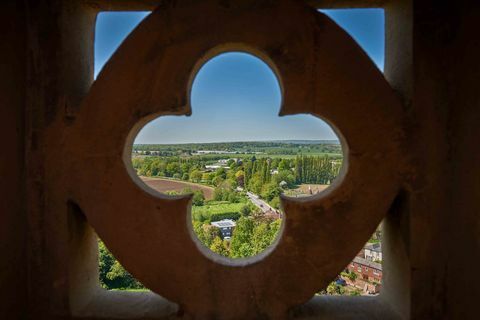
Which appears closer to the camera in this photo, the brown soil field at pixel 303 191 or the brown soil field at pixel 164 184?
the brown soil field at pixel 303 191

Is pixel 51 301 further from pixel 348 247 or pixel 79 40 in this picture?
pixel 348 247

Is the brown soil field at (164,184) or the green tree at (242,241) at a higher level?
the brown soil field at (164,184)

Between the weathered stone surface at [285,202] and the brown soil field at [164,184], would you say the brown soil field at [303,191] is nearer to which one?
the weathered stone surface at [285,202]

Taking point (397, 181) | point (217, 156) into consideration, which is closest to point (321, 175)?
point (397, 181)

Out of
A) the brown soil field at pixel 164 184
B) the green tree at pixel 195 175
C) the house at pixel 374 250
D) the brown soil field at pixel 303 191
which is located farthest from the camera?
the green tree at pixel 195 175

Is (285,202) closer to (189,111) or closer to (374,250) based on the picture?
(189,111)

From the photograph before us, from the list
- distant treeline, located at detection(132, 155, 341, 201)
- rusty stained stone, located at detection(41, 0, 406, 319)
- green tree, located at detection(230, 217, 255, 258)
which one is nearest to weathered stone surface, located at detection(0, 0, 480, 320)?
rusty stained stone, located at detection(41, 0, 406, 319)

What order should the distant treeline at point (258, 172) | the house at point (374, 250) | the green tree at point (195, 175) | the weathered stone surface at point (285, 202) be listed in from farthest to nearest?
the green tree at point (195, 175) → the house at point (374, 250) → the distant treeline at point (258, 172) → the weathered stone surface at point (285, 202)

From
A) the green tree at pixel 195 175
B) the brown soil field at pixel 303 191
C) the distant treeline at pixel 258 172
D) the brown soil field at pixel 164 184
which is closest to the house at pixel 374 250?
the brown soil field at pixel 303 191

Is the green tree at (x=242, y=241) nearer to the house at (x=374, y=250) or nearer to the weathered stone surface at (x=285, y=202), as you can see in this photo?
the house at (x=374, y=250)

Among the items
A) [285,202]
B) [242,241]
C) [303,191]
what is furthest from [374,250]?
[285,202]

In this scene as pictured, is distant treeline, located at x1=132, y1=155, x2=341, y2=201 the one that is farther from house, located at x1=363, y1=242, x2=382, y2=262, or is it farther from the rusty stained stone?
the rusty stained stone
